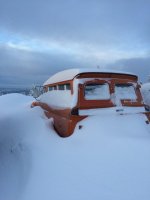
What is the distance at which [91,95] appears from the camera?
5906 millimetres

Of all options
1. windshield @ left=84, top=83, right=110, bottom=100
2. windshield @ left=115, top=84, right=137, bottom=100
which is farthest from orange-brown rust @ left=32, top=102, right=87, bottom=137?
windshield @ left=115, top=84, right=137, bottom=100

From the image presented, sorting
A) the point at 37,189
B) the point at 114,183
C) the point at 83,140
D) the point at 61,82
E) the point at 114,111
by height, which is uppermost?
the point at 61,82

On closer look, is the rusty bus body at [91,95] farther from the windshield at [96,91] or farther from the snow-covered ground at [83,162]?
the snow-covered ground at [83,162]

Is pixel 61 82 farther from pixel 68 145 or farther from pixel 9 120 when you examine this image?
pixel 9 120

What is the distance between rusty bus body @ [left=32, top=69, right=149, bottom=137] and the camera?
5723mm

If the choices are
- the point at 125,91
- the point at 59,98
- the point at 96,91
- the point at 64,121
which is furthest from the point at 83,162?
the point at 59,98

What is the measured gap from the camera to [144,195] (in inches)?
134

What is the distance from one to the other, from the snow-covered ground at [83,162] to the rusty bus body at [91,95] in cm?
25

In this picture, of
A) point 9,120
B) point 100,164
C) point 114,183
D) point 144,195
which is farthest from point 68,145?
point 9,120

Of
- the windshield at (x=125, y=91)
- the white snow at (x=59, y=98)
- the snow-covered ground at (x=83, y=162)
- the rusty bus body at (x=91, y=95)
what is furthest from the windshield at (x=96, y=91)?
the snow-covered ground at (x=83, y=162)

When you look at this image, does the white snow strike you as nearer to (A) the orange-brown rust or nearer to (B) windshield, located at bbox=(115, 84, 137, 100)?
(A) the orange-brown rust

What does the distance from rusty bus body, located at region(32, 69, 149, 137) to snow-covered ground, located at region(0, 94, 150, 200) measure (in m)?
0.25

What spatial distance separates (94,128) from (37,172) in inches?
55.3

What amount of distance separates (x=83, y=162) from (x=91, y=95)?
1871 mm
